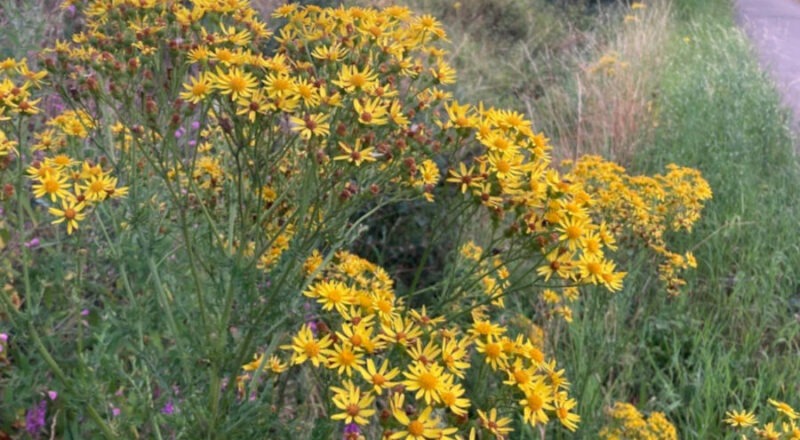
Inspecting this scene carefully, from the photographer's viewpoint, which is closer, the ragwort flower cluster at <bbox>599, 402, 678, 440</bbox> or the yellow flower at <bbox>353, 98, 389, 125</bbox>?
the yellow flower at <bbox>353, 98, 389, 125</bbox>

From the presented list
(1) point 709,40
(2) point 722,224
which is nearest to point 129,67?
(2) point 722,224

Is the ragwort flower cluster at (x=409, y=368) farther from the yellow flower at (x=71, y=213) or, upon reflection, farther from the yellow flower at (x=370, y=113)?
the yellow flower at (x=71, y=213)

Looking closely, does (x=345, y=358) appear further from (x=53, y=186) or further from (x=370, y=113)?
(x=53, y=186)

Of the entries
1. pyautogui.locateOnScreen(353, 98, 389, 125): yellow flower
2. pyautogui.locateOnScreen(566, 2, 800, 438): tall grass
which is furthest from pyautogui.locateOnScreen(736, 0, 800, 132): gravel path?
pyautogui.locateOnScreen(353, 98, 389, 125): yellow flower

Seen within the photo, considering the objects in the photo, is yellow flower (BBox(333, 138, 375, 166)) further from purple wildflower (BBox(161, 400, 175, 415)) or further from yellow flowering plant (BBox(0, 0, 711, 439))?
purple wildflower (BBox(161, 400, 175, 415))

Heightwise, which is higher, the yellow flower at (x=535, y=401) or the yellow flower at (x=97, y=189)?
the yellow flower at (x=97, y=189)

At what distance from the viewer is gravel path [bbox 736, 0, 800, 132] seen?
790 centimetres

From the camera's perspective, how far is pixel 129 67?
6.37ft

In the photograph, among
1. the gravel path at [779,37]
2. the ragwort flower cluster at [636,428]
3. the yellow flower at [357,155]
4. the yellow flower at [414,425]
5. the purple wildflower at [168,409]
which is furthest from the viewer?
the gravel path at [779,37]

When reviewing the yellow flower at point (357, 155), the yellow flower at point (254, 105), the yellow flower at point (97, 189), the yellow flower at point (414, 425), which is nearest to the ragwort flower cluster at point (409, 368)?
the yellow flower at point (414, 425)

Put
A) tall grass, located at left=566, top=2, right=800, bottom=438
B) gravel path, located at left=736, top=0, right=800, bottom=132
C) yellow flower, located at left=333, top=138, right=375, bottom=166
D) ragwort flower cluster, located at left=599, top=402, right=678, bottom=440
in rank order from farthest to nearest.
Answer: gravel path, located at left=736, top=0, right=800, bottom=132, tall grass, located at left=566, top=2, right=800, bottom=438, ragwort flower cluster, located at left=599, top=402, right=678, bottom=440, yellow flower, located at left=333, top=138, right=375, bottom=166

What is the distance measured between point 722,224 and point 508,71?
11.5ft

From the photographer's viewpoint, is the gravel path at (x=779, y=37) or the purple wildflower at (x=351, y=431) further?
the gravel path at (x=779, y=37)

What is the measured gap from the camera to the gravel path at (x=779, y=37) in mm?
7902
